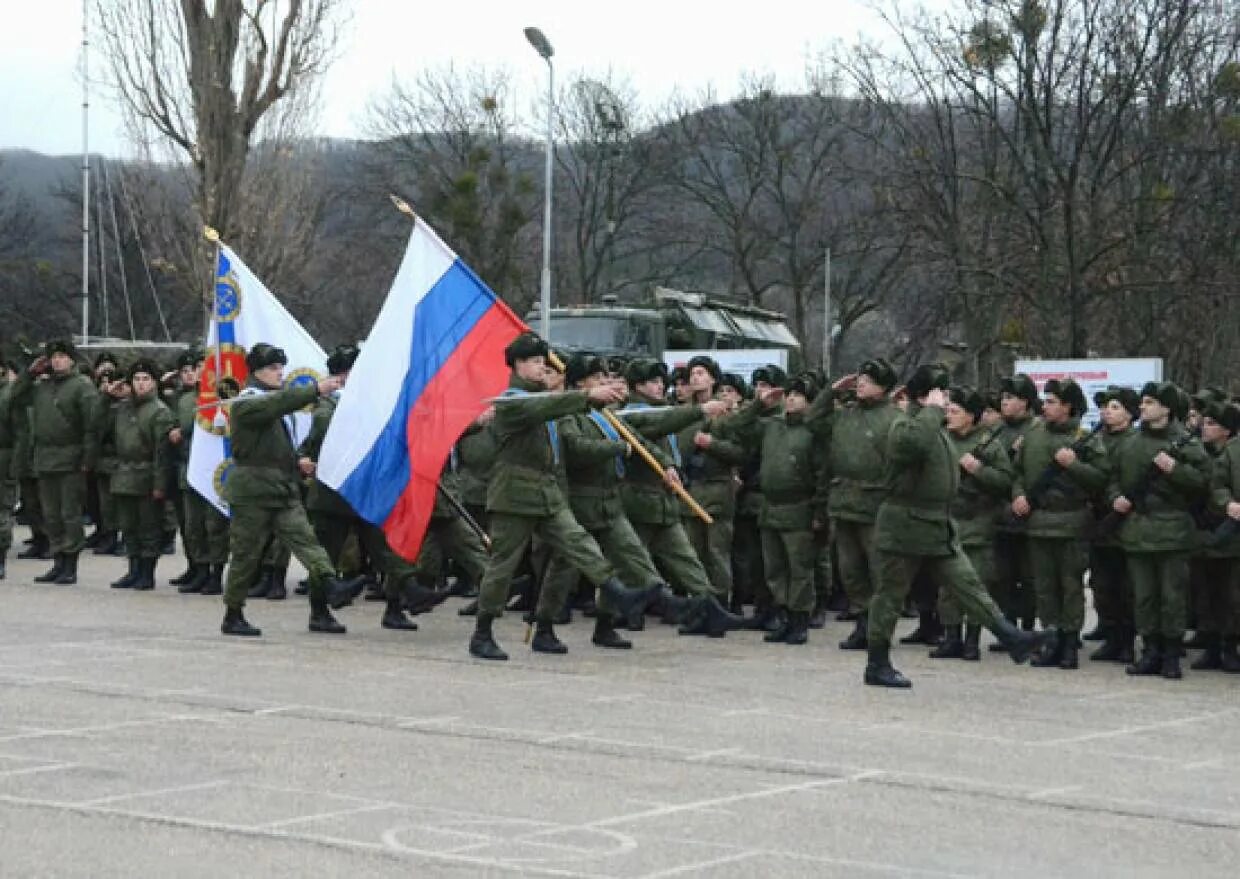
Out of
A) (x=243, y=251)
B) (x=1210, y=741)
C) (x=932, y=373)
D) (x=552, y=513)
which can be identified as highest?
(x=243, y=251)

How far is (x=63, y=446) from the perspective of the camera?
18.2m

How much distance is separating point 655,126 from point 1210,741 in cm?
5493

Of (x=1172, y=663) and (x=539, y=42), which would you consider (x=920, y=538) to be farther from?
(x=539, y=42)

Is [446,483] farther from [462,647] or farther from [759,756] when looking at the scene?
[759,756]

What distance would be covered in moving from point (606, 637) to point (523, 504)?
1528 mm

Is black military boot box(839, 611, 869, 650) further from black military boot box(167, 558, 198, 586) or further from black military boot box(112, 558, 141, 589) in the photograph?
A: black military boot box(112, 558, 141, 589)

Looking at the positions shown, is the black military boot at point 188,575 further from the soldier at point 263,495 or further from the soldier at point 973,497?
the soldier at point 973,497

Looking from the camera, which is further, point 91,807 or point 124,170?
point 124,170

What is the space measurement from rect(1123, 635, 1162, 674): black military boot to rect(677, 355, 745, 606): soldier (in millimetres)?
3375

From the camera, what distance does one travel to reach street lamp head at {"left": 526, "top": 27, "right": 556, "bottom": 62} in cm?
3372

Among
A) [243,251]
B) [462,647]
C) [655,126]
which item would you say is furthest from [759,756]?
[655,126]

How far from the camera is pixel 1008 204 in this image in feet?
116

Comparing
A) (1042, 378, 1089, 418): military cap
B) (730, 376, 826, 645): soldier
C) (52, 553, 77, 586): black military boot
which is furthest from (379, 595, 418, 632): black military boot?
(1042, 378, 1089, 418): military cap

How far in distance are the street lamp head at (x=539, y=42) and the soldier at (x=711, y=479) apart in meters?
18.5
